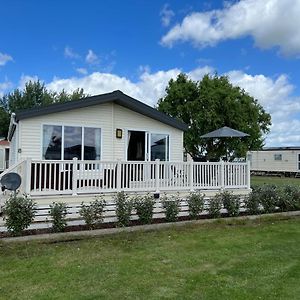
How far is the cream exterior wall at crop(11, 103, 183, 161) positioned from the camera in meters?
10.2

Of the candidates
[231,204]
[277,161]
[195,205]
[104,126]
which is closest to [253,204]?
[231,204]

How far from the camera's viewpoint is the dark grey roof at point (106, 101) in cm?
1007

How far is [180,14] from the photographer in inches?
595

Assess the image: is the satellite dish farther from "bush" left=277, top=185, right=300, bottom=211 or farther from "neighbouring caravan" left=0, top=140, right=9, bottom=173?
"neighbouring caravan" left=0, top=140, right=9, bottom=173

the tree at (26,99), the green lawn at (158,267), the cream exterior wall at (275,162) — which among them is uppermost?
the tree at (26,99)

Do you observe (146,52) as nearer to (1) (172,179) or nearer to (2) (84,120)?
(2) (84,120)

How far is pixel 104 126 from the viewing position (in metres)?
11.3

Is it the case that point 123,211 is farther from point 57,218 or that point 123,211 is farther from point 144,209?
point 57,218

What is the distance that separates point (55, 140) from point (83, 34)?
26.7 ft

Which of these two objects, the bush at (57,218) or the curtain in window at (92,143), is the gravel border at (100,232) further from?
the curtain in window at (92,143)

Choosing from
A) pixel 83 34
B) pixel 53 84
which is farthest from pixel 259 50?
pixel 53 84

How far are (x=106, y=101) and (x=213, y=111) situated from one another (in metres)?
13.0

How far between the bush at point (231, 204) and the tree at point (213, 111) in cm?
1444

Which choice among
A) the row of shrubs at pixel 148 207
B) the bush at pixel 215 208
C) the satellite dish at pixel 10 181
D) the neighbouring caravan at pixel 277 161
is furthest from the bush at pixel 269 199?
the neighbouring caravan at pixel 277 161
